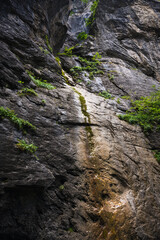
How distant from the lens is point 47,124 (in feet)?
16.7

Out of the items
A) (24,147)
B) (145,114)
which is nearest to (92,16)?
(145,114)

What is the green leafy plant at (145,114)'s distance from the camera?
7.79m

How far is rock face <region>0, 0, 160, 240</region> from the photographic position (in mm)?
3201

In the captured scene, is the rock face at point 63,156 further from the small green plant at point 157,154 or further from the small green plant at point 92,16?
the small green plant at point 92,16

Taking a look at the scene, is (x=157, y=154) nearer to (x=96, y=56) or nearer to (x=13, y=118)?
(x=13, y=118)

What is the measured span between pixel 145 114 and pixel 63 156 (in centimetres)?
628

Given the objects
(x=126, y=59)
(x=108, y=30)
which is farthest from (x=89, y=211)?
(x=108, y=30)

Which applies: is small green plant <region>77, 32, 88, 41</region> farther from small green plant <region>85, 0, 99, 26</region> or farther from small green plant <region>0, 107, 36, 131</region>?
small green plant <region>0, 107, 36, 131</region>

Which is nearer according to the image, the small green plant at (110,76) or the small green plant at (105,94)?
the small green plant at (105,94)

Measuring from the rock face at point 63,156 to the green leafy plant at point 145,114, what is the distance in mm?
476

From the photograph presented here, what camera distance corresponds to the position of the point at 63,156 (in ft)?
14.9

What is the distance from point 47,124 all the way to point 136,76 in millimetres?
10116

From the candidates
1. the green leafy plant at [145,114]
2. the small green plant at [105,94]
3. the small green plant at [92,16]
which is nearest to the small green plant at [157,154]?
the green leafy plant at [145,114]

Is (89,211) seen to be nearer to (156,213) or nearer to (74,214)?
(74,214)
